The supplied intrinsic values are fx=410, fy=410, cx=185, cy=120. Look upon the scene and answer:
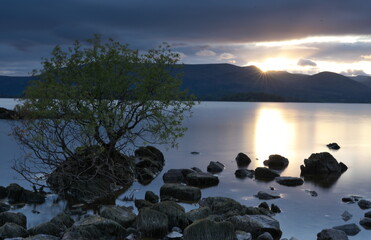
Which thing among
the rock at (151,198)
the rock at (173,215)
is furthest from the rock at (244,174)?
the rock at (173,215)

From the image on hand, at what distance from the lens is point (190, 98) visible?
3997 cm

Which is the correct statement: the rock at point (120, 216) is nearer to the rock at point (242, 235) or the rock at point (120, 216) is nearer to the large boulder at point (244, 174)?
the rock at point (242, 235)

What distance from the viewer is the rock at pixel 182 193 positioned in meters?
35.3

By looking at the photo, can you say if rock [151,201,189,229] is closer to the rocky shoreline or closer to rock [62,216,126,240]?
the rocky shoreline

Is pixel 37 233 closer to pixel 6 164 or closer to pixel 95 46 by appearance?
pixel 95 46

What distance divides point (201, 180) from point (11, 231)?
22.0 meters

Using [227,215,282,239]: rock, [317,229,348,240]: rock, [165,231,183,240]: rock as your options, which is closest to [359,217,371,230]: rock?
[317,229,348,240]: rock

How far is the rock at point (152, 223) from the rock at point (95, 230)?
1.19 m

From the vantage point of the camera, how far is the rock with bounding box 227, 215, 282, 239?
82.1ft

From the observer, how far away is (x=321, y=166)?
1975 inches

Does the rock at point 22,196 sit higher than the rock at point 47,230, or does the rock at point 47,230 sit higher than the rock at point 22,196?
the rock at point 47,230

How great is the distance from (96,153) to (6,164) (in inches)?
1059

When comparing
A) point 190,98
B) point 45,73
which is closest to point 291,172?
point 190,98

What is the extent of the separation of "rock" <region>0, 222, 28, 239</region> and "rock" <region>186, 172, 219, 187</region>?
20.8m
